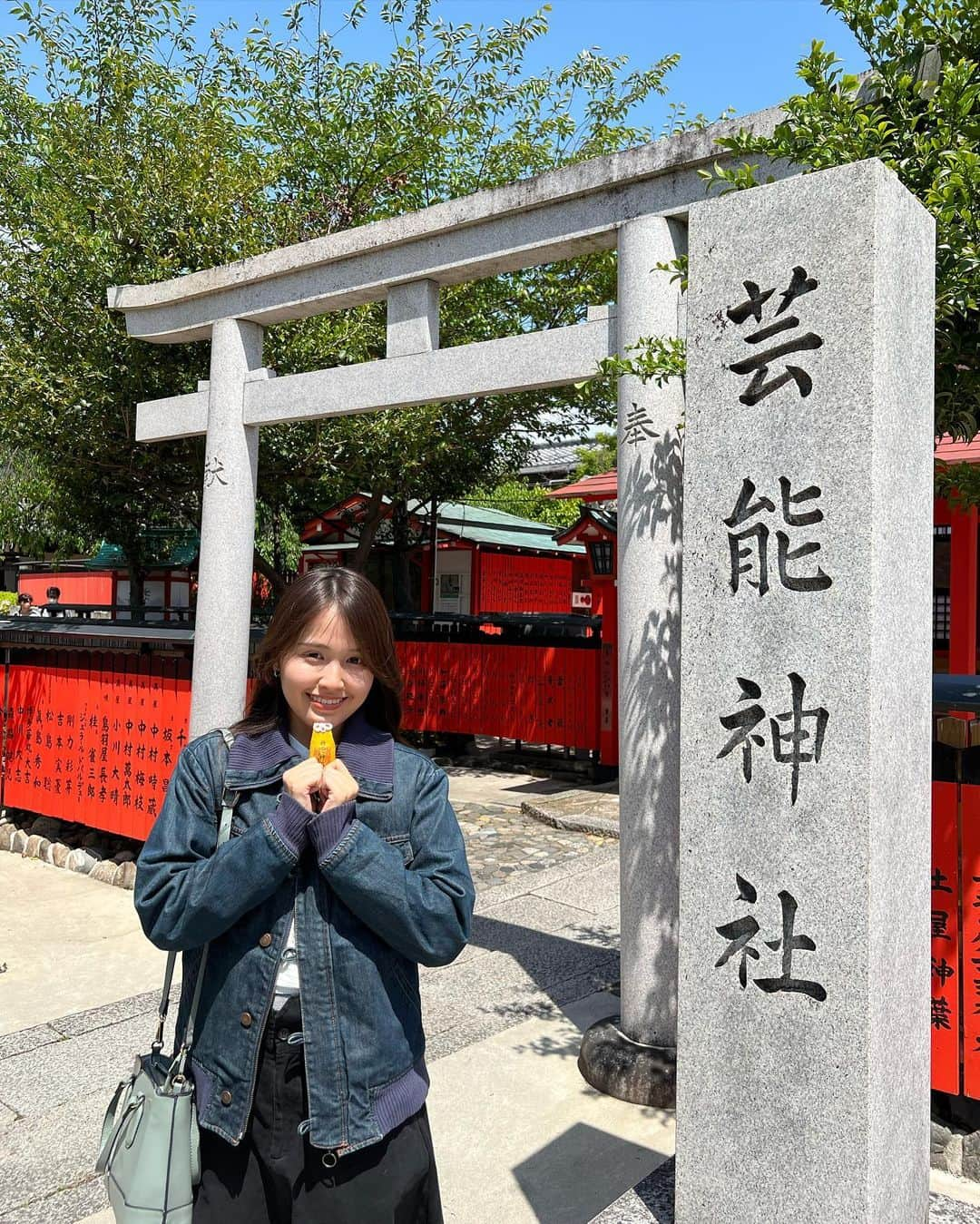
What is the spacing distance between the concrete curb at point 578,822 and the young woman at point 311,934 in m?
6.16

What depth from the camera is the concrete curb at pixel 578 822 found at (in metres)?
7.92

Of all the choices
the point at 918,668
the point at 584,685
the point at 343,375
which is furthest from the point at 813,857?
the point at 584,685

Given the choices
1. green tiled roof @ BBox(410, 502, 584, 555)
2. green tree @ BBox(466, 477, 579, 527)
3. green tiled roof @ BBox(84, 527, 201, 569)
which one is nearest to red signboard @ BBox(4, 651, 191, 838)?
green tiled roof @ BBox(84, 527, 201, 569)

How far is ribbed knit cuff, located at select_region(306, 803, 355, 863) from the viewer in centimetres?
164

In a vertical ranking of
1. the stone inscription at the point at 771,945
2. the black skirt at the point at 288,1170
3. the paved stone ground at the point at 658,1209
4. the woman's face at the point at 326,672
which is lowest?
the paved stone ground at the point at 658,1209

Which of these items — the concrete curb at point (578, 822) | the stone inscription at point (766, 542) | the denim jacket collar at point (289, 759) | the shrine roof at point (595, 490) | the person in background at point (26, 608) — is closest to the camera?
the denim jacket collar at point (289, 759)

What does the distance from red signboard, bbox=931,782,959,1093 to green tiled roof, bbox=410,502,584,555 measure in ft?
42.5

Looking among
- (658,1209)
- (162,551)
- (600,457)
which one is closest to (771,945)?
(658,1209)

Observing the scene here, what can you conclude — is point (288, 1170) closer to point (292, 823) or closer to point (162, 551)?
point (292, 823)

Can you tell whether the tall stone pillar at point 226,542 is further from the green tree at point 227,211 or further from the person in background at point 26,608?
the person in background at point 26,608

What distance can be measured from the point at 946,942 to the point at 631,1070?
127cm

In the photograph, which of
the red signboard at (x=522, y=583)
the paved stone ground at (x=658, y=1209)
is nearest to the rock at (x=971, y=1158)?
the paved stone ground at (x=658, y=1209)

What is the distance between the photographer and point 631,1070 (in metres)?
3.73

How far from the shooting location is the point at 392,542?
16.4m
